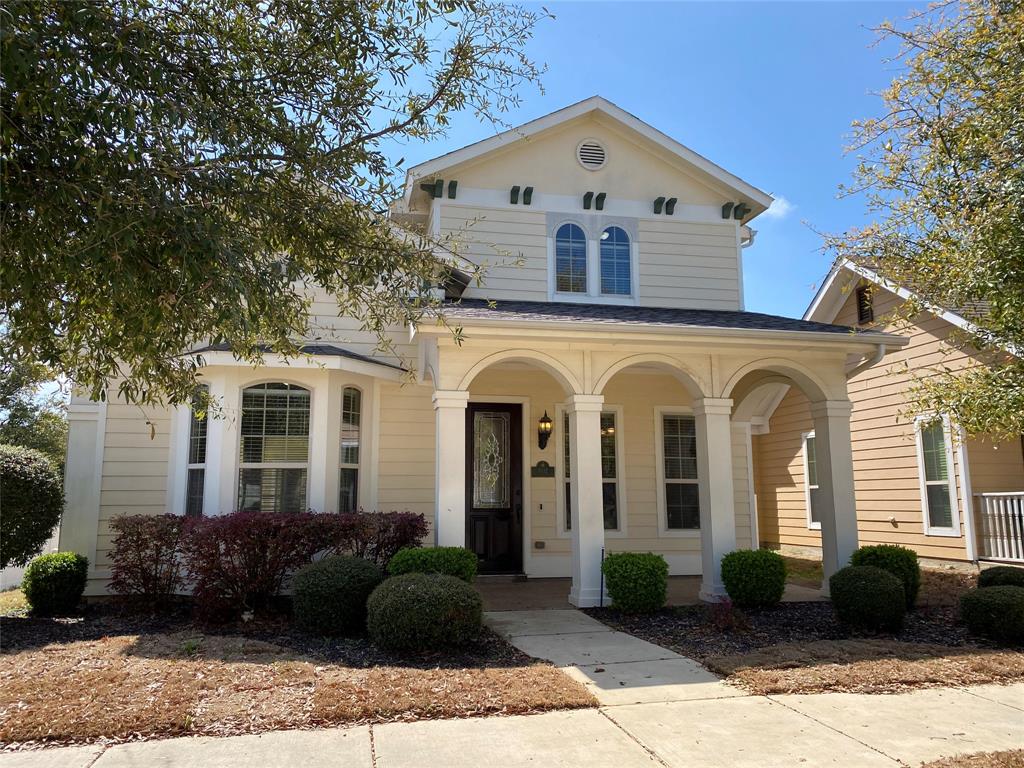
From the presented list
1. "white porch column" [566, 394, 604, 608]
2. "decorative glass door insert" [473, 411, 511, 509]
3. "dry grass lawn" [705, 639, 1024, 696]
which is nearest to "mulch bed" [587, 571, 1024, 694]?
"dry grass lawn" [705, 639, 1024, 696]

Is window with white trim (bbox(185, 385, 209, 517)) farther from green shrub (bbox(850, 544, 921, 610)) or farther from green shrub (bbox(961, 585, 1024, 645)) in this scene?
green shrub (bbox(961, 585, 1024, 645))

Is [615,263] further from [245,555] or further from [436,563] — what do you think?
[245,555]

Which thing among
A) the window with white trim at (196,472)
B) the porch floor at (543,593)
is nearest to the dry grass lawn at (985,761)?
the porch floor at (543,593)

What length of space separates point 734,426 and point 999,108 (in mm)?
7146

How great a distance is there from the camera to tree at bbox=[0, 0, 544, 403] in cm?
345

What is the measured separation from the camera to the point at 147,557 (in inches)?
323

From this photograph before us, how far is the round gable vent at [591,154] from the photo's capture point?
1152 centimetres

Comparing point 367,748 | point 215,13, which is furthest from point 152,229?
point 367,748

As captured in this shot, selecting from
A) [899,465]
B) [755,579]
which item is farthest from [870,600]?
[899,465]

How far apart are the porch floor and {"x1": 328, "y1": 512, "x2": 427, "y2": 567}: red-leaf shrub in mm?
1172

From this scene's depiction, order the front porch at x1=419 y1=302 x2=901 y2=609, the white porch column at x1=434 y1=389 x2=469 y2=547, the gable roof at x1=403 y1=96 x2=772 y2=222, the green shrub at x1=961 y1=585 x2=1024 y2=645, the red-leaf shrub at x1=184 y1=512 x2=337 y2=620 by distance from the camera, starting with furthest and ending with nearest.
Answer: the gable roof at x1=403 y1=96 x2=772 y2=222, the front porch at x1=419 y1=302 x2=901 y2=609, the white porch column at x1=434 y1=389 x2=469 y2=547, the red-leaf shrub at x1=184 y1=512 x2=337 y2=620, the green shrub at x1=961 y1=585 x2=1024 y2=645

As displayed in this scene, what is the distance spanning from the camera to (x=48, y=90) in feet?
10.9

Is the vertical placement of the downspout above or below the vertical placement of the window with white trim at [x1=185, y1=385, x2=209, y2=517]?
above

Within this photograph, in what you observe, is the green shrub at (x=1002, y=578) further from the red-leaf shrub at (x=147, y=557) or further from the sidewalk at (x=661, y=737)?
the red-leaf shrub at (x=147, y=557)
